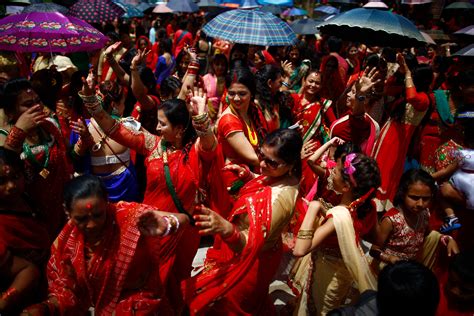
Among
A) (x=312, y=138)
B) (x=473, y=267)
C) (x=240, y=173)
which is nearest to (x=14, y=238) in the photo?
(x=240, y=173)

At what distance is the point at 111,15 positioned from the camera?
20.0 feet

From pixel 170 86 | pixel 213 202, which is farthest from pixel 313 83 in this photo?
pixel 213 202

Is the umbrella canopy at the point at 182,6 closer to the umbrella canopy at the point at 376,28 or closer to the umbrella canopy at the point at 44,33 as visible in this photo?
the umbrella canopy at the point at 376,28

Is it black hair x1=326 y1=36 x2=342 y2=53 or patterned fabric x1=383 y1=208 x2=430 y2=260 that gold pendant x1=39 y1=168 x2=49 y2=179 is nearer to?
patterned fabric x1=383 y1=208 x2=430 y2=260

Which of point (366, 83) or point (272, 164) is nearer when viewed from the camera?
point (272, 164)

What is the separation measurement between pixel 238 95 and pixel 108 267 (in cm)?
177

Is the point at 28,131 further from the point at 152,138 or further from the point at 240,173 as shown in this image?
the point at 240,173

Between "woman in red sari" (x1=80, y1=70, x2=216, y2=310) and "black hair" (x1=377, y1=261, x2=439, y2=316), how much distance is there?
4.78 ft

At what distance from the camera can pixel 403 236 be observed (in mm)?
2732

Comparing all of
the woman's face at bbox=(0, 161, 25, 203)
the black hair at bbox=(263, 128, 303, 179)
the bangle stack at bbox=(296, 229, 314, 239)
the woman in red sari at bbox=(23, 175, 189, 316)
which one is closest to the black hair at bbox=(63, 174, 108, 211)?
the woman in red sari at bbox=(23, 175, 189, 316)

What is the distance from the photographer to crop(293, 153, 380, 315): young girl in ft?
7.73

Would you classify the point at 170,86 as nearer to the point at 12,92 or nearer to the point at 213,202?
the point at 213,202

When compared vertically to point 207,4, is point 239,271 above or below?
above

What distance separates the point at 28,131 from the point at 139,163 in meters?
1.40
